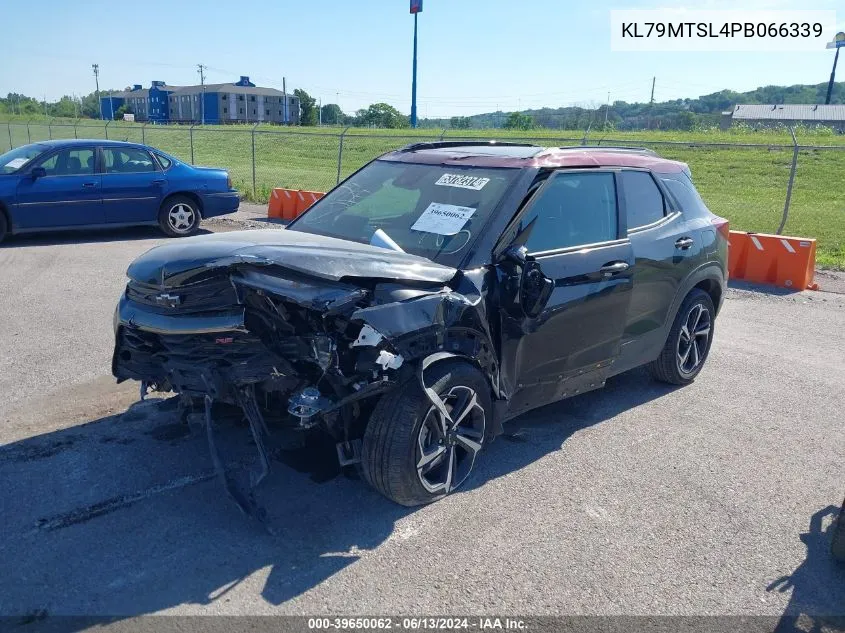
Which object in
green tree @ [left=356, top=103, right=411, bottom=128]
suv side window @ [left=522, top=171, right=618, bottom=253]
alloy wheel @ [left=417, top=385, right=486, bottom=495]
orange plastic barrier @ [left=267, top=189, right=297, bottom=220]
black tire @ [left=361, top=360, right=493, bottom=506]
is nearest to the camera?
black tire @ [left=361, top=360, right=493, bottom=506]

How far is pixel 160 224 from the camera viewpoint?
12.3 metres

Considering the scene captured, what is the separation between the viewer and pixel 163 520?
3.64 metres

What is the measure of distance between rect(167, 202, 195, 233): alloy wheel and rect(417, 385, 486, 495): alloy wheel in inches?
382

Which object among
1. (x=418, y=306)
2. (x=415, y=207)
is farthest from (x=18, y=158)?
(x=418, y=306)

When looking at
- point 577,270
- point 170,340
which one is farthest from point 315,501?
point 577,270

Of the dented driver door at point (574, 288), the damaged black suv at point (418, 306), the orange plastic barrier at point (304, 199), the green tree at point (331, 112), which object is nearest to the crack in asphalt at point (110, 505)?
the damaged black suv at point (418, 306)

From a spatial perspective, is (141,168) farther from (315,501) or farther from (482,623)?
(482,623)

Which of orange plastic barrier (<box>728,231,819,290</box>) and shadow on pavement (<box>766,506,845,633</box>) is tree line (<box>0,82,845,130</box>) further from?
shadow on pavement (<box>766,506,845,633</box>)

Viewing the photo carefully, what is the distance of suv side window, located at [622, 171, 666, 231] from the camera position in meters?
5.07

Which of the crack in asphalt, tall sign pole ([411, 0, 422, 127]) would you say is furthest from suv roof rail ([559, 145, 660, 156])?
tall sign pole ([411, 0, 422, 127])

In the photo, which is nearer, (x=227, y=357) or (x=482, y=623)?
(x=482, y=623)

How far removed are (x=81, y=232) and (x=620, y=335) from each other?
10.7m

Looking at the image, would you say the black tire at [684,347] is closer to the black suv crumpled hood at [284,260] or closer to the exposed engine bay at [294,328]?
the exposed engine bay at [294,328]

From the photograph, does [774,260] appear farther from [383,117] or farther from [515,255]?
[383,117]
